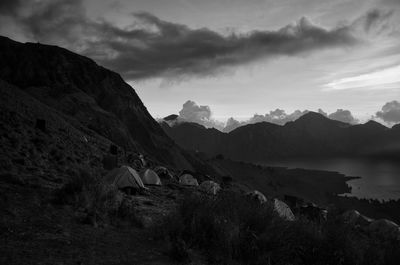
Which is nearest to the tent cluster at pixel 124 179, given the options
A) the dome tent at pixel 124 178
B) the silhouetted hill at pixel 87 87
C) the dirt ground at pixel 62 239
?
the dome tent at pixel 124 178

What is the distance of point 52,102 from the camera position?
67.8m

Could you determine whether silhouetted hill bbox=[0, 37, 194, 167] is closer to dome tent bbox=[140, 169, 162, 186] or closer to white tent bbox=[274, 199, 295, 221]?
dome tent bbox=[140, 169, 162, 186]

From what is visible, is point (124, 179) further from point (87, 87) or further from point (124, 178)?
point (87, 87)

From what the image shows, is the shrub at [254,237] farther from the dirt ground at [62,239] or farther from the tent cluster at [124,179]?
the tent cluster at [124,179]

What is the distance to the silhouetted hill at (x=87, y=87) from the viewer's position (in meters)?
80.4

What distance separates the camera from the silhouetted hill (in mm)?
80438

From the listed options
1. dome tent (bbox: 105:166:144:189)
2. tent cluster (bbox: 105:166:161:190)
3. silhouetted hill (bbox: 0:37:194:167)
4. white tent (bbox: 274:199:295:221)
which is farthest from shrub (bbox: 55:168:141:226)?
silhouetted hill (bbox: 0:37:194:167)

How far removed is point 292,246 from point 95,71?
118481 millimetres

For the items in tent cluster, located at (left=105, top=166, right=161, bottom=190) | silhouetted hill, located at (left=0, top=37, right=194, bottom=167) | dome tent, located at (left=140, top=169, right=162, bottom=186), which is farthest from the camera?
silhouetted hill, located at (left=0, top=37, right=194, bottom=167)

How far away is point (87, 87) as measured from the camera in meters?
105

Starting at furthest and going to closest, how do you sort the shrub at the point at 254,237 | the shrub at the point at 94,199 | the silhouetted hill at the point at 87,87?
the silhouetted hill at the point at 87,87, the shrub at the point at 94,199, the shrub at the point at 254,237

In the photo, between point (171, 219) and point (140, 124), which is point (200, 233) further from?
point (140, 124)

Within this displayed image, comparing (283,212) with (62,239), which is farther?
(283,212)

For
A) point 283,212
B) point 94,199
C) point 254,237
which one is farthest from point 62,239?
point 283,212
